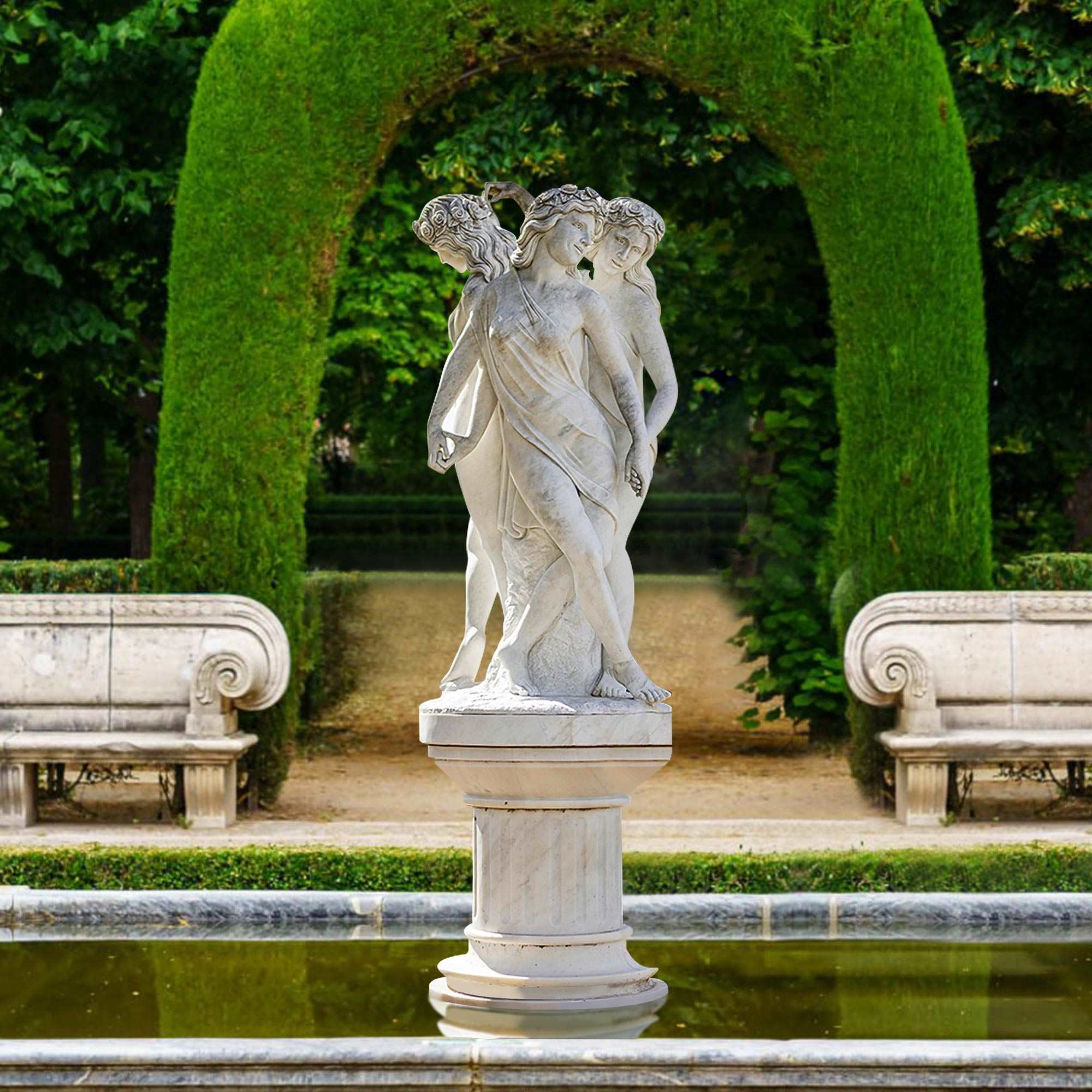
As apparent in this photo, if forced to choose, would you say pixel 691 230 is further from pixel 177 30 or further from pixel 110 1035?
pixel 110 1035

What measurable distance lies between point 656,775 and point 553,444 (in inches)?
247

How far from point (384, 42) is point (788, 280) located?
3861 millimetres

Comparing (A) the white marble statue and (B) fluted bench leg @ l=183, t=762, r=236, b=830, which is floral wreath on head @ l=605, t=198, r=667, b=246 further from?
(B) fluted bench leg @ l=183, t=762, r=236, b=830

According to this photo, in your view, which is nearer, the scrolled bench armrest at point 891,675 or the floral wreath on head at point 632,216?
the floral wreath on head at point 632,216

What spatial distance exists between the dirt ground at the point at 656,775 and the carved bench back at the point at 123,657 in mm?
587

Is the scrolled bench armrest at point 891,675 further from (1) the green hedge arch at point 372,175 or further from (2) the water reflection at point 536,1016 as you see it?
(2) the water reflection at point 536,1016

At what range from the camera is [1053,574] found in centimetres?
1052

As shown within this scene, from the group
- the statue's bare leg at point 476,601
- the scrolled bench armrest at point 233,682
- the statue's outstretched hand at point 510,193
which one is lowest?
the scrolled bench armrest at point 233,682

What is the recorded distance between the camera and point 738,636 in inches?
533

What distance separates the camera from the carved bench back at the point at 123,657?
961 centimetres

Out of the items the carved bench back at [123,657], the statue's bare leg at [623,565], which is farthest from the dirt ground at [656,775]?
the statue's bare leg at [623,565]

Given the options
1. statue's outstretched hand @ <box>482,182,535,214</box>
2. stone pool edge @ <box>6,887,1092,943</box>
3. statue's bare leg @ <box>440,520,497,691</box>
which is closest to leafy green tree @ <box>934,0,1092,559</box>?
stone pool edge @ <box>6,887,1092,943</box>

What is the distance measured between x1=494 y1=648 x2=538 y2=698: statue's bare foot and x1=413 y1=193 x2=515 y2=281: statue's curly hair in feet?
4.03

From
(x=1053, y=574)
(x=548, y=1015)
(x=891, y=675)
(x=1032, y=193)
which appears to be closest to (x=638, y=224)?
(x=548, y=1015)
